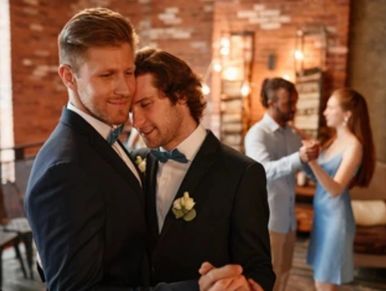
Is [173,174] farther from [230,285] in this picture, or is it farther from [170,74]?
[230,285]

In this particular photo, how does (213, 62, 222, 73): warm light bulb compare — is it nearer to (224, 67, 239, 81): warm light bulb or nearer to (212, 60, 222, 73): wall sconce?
(212, 60, 222, 73): wall sconce

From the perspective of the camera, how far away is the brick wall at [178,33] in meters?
4.94

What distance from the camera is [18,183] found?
470cm

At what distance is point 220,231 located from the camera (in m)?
1.28

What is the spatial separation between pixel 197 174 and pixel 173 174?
0.42ft

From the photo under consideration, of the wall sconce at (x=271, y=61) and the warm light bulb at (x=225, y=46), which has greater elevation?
the warm light bulb at (x=225, y=46)

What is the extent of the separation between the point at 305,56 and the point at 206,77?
4.46ft

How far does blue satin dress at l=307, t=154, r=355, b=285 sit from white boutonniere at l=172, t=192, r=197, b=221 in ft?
5.68

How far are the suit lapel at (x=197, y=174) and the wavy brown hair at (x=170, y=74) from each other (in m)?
0.17

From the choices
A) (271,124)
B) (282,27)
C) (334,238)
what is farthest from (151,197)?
(282,27)

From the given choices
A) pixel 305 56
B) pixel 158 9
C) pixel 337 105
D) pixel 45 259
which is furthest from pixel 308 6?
pixel 45 259

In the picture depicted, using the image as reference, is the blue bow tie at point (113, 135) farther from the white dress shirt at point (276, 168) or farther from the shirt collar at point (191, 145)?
the white dress shirt at point (276, 168)

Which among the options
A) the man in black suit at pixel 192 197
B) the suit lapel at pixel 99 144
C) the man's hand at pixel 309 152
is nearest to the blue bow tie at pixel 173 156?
the man in black suit at pixel 192 197

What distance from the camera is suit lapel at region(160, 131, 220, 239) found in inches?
50.6
